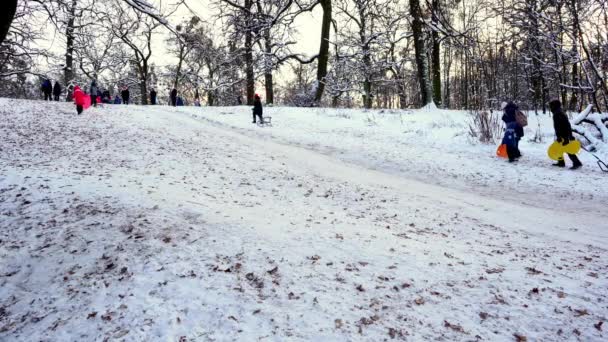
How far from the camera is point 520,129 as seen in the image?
11430 millimetres

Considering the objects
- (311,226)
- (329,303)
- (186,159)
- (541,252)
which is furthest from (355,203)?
(186,159)

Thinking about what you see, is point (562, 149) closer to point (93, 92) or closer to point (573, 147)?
point (573, 147)

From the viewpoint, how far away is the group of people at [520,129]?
10.1 meters

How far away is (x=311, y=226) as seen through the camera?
18.2 ft

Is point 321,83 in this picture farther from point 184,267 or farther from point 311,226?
point 184,267

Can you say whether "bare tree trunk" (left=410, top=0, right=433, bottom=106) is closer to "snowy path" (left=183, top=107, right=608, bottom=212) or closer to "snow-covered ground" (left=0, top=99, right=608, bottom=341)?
"snowy path" (left=183, top=107, right=608, bottom=212)

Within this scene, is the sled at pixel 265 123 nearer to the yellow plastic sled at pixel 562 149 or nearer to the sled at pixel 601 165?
the yellow plastic sled at pixel 562 149

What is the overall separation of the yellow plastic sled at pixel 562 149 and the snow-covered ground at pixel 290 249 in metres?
0.54

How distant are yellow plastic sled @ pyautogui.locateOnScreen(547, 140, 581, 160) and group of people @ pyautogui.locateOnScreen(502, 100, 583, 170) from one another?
2.8 inches

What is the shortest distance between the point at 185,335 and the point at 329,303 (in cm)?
125

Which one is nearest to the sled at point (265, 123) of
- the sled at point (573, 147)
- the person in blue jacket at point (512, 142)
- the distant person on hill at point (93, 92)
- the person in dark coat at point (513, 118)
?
the distant person on hill at point (93, 92)

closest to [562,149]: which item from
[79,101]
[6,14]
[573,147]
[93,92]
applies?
[573,147]

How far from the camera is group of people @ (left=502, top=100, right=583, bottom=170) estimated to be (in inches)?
398

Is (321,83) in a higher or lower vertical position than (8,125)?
higher
